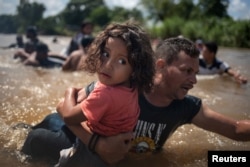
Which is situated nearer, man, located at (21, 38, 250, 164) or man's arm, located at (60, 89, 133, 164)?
man's arm, located at (60, 89, 133, 164)

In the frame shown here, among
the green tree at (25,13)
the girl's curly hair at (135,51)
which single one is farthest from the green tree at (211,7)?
the girl's curly hair at (135,51)

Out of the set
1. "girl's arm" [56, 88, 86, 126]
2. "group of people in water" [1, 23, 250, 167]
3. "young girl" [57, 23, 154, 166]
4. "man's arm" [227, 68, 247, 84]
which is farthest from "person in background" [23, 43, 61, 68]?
"young girl" [57, 23, 154, 166]

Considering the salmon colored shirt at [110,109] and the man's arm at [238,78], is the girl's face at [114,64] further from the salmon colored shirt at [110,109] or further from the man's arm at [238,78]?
the man's arm at [238,78]

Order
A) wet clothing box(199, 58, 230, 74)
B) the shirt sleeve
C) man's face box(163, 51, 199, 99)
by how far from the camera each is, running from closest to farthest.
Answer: the shirt sleeve < man's face box(163, 51, 199, 99) < wet clothing box(199, 58, 230, 74)

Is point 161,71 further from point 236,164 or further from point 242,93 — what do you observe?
point 242,93

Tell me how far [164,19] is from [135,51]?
140 feet

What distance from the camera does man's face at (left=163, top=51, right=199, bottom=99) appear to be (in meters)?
2.47

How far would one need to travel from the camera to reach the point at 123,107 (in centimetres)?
199

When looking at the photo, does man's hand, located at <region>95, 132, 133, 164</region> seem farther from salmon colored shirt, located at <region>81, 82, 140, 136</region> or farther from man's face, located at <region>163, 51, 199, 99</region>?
man's face, located at <region>163, 51, 199, 99</region>

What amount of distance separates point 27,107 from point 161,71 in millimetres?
2381

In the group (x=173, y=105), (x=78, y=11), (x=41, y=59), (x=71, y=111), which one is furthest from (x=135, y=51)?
(x=78, y=11)

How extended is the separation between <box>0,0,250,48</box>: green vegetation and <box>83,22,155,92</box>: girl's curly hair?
32 cm

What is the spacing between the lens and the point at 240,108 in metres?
4.80

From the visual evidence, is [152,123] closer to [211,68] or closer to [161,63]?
[161,63]
